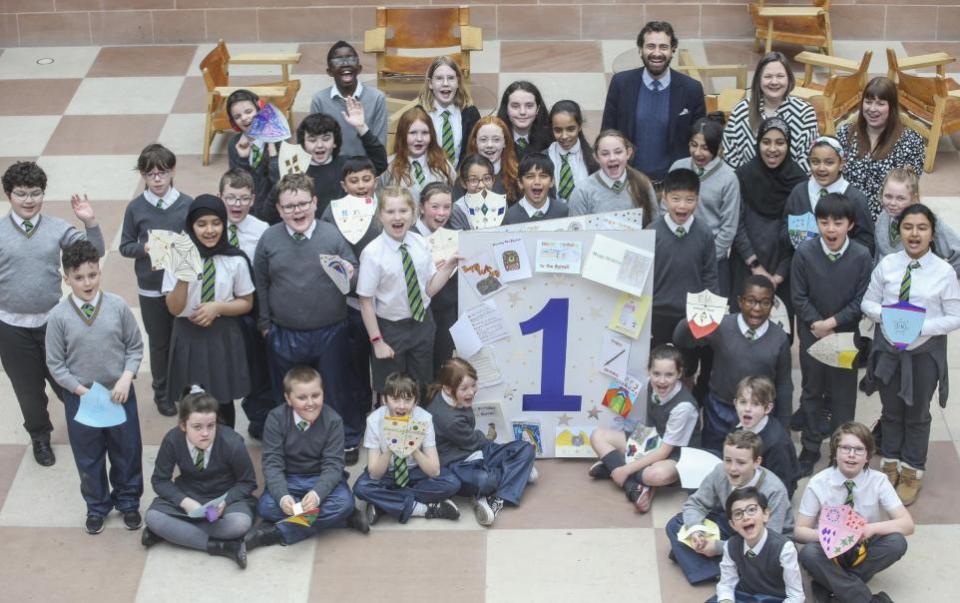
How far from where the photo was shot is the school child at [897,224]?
741cm

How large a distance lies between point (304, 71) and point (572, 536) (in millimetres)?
6283

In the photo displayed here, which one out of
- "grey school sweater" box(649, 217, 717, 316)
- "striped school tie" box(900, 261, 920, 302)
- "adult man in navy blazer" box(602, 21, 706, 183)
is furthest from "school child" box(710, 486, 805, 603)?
"adult man in navy blazer" box(602, 21, 706, 183)

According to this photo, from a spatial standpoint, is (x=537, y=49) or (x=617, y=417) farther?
(x=537, y=49)

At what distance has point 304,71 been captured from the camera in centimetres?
1252

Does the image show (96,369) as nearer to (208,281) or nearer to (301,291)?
(208,281)

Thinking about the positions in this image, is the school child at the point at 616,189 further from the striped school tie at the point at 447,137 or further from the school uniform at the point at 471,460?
the school uniform at the point at 471,460

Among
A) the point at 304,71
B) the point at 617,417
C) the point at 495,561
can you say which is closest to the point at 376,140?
the point at 617,417

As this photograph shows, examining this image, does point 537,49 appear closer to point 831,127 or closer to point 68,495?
point 831,127

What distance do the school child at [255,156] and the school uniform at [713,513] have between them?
108 inches

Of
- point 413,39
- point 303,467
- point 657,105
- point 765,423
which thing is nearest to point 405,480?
point 303,467

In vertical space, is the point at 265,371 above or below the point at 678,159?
below

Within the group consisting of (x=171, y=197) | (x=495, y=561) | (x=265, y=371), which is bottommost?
(x=495, y=561)

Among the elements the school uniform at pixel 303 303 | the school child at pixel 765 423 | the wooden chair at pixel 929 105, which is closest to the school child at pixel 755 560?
the school child at pixel 765 423

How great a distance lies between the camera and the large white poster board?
756 cm
